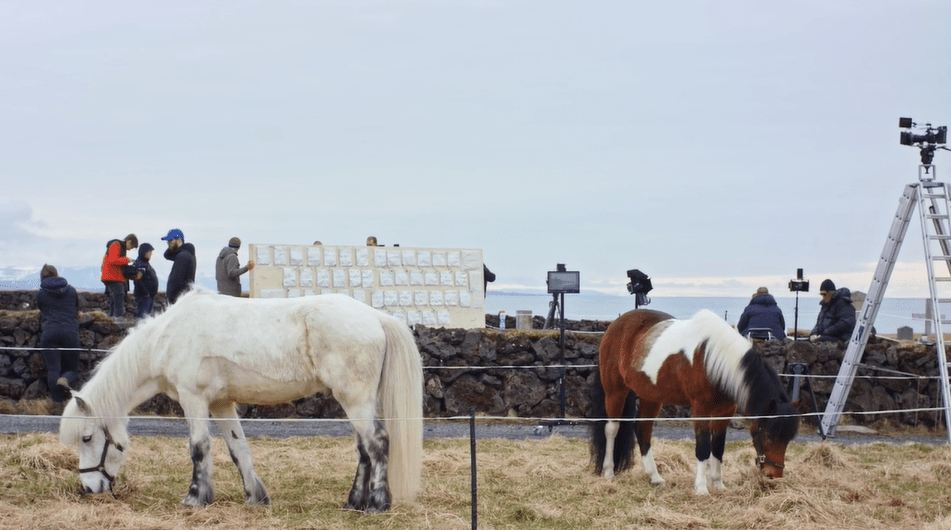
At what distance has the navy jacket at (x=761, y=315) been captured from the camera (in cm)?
1366

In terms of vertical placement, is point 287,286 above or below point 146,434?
above

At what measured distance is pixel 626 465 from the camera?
30.9 feet

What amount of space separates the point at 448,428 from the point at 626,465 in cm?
426

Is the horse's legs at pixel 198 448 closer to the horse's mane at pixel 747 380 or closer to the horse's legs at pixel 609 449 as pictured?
the horse's legs at pixel 609 449

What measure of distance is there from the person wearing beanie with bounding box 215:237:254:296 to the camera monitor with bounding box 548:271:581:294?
3882 millimetres

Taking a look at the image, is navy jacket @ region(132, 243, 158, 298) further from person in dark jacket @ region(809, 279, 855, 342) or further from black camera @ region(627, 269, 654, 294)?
person in dark jacket @ region(809, 279, 855, 342)

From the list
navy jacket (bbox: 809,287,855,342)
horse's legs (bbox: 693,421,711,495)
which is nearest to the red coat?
horse's legs (bbox: 693,421,711,495)

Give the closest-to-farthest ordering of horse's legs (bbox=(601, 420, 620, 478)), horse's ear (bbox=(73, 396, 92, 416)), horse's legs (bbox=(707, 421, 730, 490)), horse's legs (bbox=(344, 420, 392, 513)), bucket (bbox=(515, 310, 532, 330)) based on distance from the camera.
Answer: horse's legs (bbox=(344, 420, 392, 513)) < horse's ear (bbox=(73, 396, 92, 416)) < horse's legs (bbox=(707, 421, 730, 490)) < horse's legs (bbox=(601, 420, 620, 478)) < bucket (bbox=(515, 310, 532, 330))

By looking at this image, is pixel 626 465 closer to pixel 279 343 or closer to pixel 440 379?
pixel 279 343

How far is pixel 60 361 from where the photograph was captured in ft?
42.2

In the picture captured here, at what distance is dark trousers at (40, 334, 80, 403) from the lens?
498 inches

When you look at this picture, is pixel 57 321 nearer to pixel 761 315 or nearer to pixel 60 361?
pixel 60 361

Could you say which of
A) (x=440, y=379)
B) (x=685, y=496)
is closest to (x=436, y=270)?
(x=440, y=379)

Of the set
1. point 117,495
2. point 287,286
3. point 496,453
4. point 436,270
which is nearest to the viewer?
point 117,495
